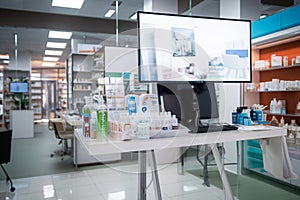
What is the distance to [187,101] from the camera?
181 centimetres

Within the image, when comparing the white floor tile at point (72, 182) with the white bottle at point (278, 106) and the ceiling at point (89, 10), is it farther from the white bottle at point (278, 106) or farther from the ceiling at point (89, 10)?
the white bottle at point (278, 106)

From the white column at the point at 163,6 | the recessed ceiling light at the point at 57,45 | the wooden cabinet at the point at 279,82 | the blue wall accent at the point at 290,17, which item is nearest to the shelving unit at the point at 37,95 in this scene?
the recessed ceiling light at the point at 57,45

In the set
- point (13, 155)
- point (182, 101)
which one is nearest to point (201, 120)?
point (182, 101)

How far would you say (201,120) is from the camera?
186 cm

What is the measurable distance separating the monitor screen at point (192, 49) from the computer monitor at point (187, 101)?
72 millimetres

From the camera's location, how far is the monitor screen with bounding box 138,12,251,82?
1.65 metres

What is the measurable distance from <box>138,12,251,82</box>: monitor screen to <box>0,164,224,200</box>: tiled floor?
1.46 meters

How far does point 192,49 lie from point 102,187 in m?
2.40

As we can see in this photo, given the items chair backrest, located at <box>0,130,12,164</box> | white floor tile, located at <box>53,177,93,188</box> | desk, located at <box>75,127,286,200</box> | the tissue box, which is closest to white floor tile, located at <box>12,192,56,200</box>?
white floor tile, located at <box>53,177,93,188</box>

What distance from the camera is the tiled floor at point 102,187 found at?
307cm

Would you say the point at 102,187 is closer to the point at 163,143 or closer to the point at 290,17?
the point at 163,143

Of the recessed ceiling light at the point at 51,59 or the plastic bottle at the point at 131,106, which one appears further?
the recessed ceiling light at the point at 51,59

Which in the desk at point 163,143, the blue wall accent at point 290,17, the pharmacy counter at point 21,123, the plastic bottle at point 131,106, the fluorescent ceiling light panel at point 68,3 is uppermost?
the fluorescent ceiling light panel at point 68,3

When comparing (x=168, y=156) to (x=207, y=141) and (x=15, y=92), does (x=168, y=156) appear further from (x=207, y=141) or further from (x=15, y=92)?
(x=15, y=92)
